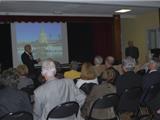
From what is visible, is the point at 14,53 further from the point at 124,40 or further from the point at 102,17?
the point at 124,40

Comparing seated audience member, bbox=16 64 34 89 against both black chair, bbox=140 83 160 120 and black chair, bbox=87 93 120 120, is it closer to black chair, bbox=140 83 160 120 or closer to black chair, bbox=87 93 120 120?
black chair, bbox=87 93 120 120

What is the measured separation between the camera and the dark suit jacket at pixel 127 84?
4115 millimetres

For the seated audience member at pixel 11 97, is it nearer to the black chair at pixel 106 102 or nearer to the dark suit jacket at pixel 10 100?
the dark suit jacket at pixel 10 100

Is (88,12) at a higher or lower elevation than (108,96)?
higher

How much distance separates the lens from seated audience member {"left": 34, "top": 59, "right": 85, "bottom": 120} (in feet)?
10.6

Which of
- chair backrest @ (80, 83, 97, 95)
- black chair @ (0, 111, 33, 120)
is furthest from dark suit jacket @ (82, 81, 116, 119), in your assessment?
black chair @ (0, 111, 33, 120)

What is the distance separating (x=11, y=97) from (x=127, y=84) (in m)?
1.77

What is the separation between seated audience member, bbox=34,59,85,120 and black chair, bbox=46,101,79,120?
11cm

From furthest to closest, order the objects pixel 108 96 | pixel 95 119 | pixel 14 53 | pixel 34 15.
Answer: pixel 14 53
pixel 34 15
pixel 95 119
pixel 108 96

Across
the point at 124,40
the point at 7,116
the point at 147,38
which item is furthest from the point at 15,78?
the point at 124,40

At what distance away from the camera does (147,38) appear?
11.6 metres

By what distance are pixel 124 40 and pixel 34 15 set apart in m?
4.12

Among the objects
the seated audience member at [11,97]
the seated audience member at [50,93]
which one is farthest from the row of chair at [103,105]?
the seated audience member at [11,97]

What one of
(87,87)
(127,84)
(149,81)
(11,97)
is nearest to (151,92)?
(149,81)
